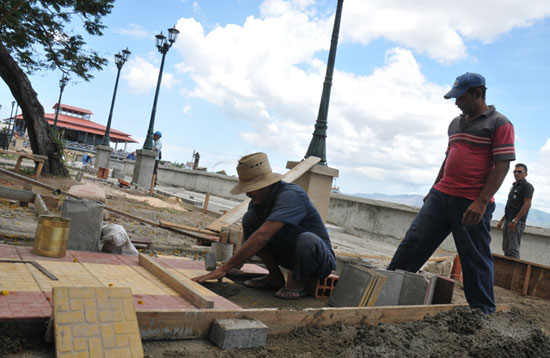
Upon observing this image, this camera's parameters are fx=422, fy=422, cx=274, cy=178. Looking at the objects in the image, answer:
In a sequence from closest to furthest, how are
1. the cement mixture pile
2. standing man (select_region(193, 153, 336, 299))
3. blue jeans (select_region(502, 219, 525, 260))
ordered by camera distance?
the cement mixture pile → standing man (select_region(193, 153, 336, 299)) → blue jeans (select_region(502, 219, 525, 260))

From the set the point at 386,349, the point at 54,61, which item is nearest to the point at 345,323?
the point at 386,349

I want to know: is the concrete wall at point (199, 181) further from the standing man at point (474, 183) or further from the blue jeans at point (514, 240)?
the standing man at point (474, 183)

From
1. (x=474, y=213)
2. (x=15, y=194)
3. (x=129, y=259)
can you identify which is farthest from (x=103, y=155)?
(x=474, y=213)

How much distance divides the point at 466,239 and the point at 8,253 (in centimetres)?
347

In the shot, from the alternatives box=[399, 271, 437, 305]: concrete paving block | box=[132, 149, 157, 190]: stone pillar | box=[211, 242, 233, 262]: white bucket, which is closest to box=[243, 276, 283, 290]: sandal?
box=[211, 242, 233, 262]: white bucket

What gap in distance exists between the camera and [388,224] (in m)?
10.3

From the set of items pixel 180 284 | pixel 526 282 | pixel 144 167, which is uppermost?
pixel 144 167

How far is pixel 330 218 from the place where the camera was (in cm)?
1158

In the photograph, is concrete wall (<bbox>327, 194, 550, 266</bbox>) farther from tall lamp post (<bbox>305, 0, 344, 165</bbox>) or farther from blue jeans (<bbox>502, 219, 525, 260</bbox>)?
tall lamp post (<bbox>305, 0, 344, 165</bbox>)

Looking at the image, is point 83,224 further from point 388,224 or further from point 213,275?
point 388,224

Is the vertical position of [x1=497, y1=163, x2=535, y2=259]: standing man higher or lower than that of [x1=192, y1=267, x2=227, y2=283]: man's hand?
higher

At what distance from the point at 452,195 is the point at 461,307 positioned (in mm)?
910

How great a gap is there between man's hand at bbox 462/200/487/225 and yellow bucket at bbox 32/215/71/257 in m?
3.10

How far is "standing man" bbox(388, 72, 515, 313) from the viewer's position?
3352 mm
